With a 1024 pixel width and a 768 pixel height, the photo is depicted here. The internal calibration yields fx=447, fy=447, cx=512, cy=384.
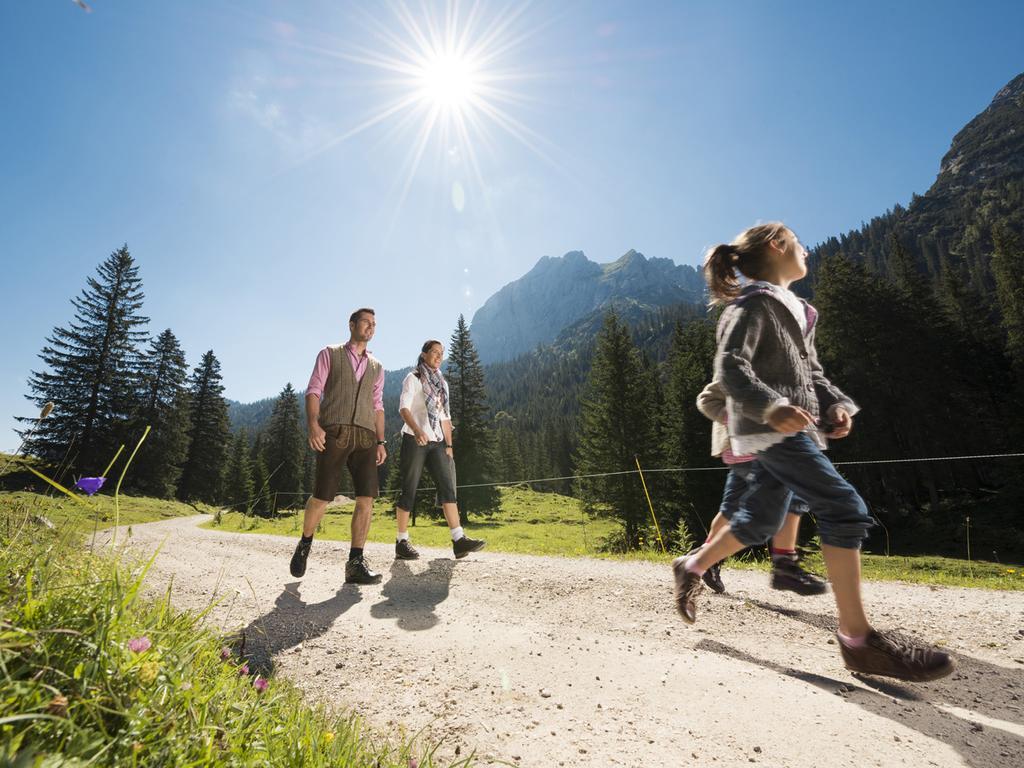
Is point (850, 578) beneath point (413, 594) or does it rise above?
above

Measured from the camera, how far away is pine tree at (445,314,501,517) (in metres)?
30.5

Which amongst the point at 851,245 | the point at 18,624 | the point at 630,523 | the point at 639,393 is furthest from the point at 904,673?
the point at 851,245

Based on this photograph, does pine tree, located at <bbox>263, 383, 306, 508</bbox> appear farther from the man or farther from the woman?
the man

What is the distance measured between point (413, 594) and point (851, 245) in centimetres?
A: 16259

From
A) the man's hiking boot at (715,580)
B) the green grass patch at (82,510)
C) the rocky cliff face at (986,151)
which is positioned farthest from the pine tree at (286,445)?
the rocky cliff face at (986,151)

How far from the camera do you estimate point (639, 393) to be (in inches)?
1061

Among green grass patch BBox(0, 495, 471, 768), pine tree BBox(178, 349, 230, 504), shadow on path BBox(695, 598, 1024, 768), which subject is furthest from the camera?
pine tree BBox(178, 349, 230, 504)

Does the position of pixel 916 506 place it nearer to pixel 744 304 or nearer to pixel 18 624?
pixel 744 304

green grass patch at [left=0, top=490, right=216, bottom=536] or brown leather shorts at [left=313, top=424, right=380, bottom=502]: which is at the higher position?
brown leather shorts at [left=313, top=424, right=380, bottom=502]

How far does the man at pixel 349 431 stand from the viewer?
456 cm

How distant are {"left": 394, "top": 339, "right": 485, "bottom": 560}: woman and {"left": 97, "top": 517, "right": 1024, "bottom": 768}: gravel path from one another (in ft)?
4.19

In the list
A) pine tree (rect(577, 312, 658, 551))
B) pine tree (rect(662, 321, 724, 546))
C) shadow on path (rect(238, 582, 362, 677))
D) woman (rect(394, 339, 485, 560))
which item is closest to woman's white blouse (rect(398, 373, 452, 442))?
woman (rect(394, 339, 485, 560))

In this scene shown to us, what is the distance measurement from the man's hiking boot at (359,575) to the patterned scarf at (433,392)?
6.24 feet

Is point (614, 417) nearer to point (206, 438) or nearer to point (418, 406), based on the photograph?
point (418, 406)
